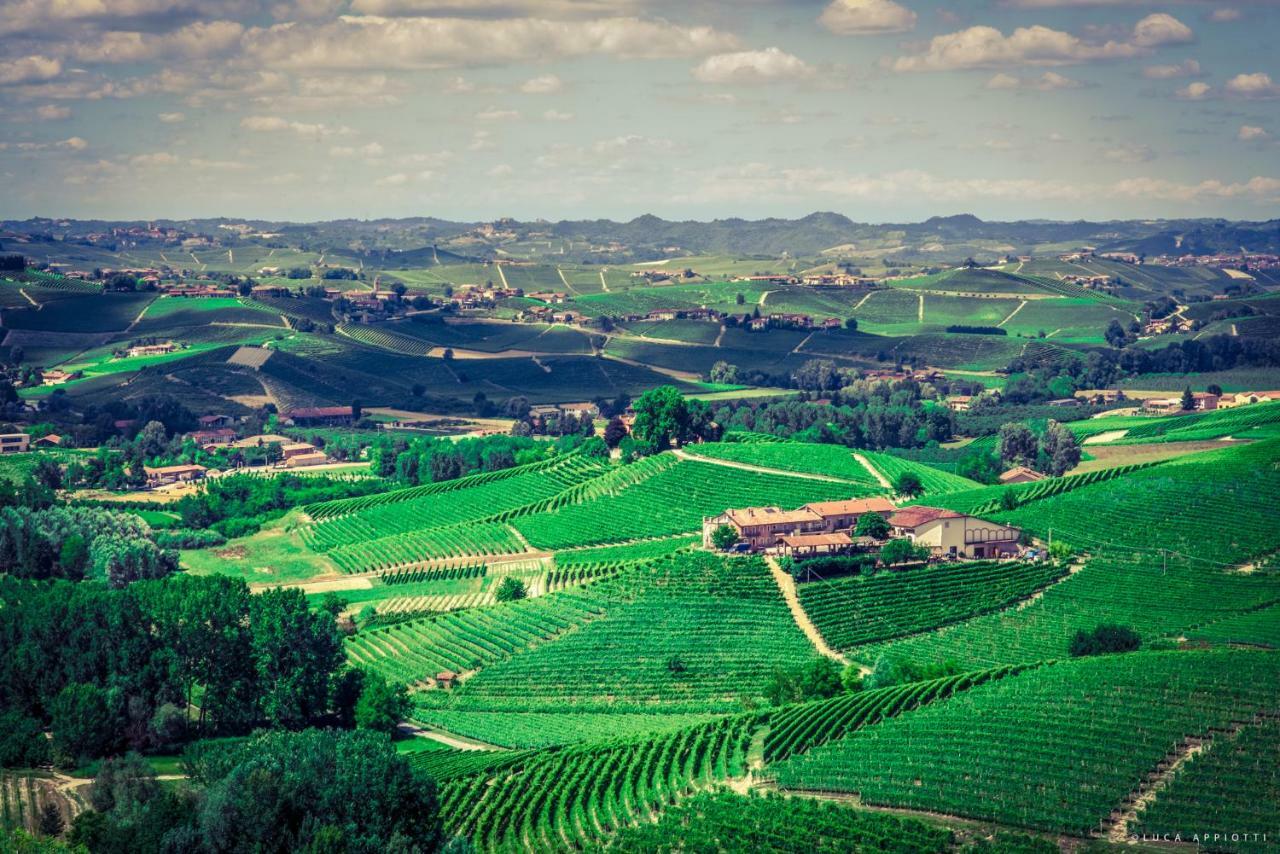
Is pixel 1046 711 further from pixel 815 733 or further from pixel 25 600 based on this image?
pixel 25 600

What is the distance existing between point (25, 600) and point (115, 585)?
11.0 meters

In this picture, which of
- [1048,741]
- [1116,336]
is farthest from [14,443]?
[1116,336]

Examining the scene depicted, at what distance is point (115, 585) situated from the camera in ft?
270

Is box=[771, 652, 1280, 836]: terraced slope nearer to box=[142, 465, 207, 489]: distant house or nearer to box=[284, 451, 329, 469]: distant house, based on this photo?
box=[142, 465, 207, 489]: distant house

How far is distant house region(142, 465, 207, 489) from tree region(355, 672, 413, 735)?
62138mm

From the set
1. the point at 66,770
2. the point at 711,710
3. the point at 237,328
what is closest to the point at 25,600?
the point at 66,770

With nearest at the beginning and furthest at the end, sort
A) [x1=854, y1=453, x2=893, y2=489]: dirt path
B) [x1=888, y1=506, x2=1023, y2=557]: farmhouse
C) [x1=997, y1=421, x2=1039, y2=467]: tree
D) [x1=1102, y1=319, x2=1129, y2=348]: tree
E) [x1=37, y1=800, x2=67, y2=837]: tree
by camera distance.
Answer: [x1=37, y1=800, x2=67, y2=837]: tree → [x1=888, y1=506, x2=1023, y2=557]: farmhouse → [x1=854, y1=453, x2=893, y2=489]: dirt path → [x1=997, y1=421, x2=1039, y2=467]: tree → [x1=1102, y1=319, x2=1129, y2=348]: tree

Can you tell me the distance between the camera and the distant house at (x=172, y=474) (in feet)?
391

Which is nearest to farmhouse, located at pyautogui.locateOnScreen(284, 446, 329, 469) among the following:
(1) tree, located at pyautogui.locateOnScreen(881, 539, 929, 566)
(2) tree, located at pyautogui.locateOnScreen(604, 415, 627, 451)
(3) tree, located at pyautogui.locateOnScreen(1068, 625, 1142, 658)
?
(2) tree, located at pyautogui.locateOnScreen(604, 415, 627, 451)

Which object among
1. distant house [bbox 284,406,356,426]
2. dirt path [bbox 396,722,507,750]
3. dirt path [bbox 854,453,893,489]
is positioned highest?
dirt path [bbox 854,453,893,489]

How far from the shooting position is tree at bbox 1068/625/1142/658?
6056cm

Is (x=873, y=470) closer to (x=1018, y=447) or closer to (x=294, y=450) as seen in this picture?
(x=1018, y=447)

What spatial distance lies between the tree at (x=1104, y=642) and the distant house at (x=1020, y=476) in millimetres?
42535

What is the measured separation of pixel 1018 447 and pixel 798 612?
52.0 meters
